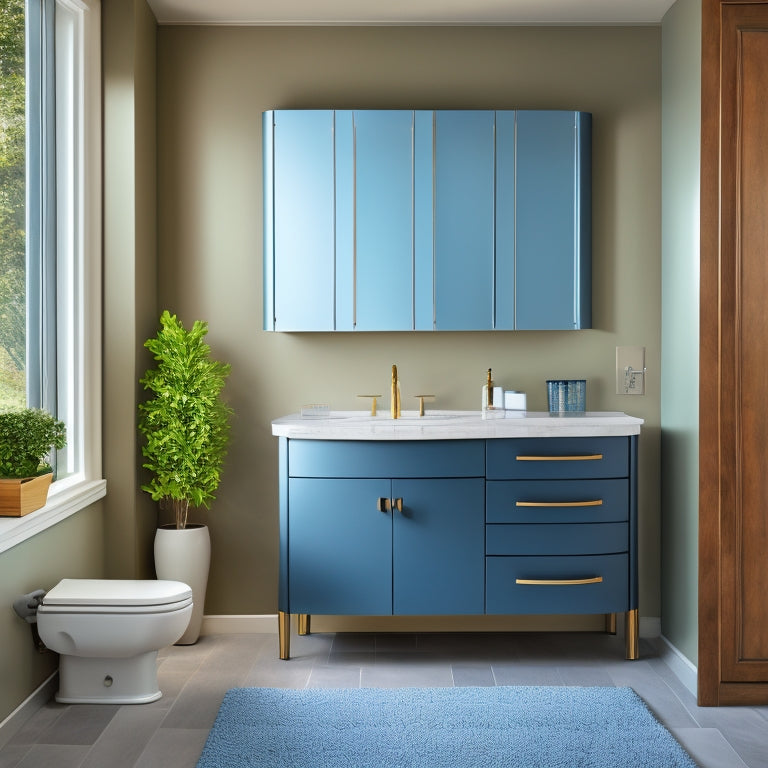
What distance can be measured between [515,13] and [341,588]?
2427 mm

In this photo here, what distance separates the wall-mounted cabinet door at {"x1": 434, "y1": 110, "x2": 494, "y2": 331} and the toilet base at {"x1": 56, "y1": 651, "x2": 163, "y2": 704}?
1.73 m

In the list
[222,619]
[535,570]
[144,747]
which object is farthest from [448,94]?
[144,747]

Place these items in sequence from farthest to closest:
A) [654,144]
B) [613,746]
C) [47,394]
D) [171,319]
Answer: [654,144], [171,319], [47,394], [613,746]

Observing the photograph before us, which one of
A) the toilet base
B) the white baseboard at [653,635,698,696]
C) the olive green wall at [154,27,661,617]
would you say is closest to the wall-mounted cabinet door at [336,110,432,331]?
the olive green wall at [154,27,661,617]

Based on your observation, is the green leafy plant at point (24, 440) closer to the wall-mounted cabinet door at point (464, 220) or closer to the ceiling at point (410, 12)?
the wall-mounted cabinet door at point (464, 220)

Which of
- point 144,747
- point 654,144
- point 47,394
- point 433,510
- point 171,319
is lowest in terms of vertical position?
point 144,747

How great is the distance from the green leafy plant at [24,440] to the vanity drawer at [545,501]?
1558 mm

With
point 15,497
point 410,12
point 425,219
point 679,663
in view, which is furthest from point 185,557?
point 410,12

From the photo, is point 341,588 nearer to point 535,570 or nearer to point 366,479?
point 366,479

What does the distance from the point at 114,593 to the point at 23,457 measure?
540 mm

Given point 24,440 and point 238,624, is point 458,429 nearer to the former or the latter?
point 238,624

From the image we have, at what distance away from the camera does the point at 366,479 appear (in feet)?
10.1

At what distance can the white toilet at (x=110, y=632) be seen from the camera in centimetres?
264

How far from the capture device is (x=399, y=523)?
3.09 meters
